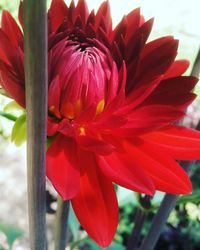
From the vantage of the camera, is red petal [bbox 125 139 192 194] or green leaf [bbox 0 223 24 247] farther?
green leaf [bbox 0 223 24 247]

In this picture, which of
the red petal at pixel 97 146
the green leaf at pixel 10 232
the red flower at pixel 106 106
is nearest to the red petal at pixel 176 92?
the red flower at pixel 106 106

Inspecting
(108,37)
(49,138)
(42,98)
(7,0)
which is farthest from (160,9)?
(42,98)

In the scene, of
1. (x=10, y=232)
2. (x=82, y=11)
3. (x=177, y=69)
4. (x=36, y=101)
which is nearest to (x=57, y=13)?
(x=82, y=11)

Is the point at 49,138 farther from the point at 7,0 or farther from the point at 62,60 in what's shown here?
the point at 7,0

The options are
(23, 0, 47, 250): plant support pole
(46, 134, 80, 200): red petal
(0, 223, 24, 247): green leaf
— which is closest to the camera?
(23, 0, 47, 250): plant support pole

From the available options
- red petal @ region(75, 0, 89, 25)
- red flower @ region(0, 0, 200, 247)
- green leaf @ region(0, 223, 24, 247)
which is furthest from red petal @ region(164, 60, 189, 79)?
green leaf @ region(0, 223, 24, 247)

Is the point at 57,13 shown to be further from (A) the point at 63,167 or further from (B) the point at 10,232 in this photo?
(B) the point at 10,232

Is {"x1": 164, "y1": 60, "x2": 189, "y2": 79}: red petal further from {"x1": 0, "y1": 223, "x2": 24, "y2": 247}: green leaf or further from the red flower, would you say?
A: {"x1": 0, "y1": 223, "x2": 24, "y2": 247}: green leaf
